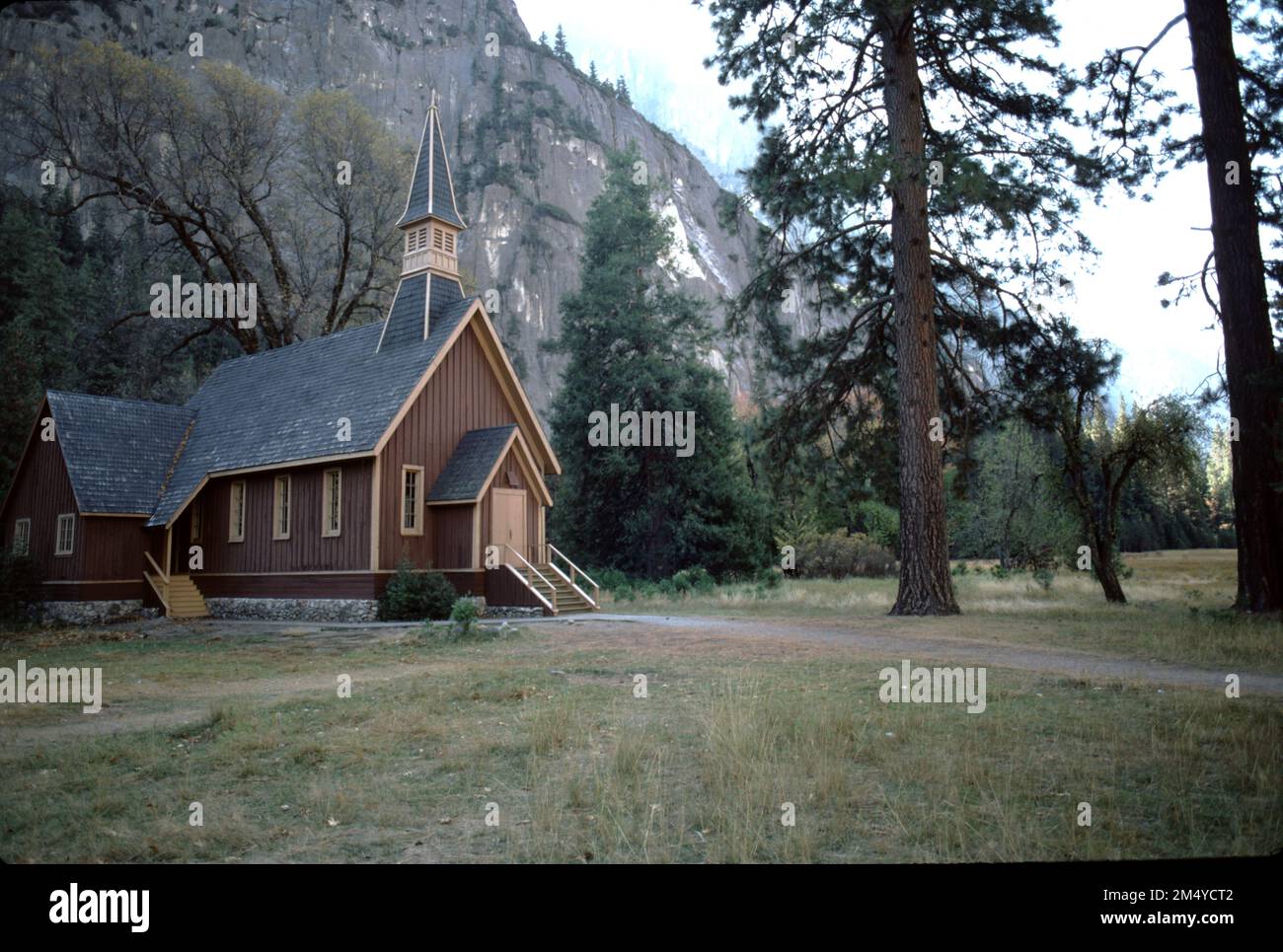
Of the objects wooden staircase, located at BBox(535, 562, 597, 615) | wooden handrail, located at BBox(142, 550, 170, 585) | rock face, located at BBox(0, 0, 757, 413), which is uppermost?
rock face, located at BBox(0, 0, 757, 413)

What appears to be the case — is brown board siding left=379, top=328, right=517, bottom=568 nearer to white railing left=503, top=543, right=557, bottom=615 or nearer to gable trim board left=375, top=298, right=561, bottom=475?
gable trim board left=375, top=298, right=561, bottom=475

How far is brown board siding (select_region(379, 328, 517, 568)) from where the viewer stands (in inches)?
836

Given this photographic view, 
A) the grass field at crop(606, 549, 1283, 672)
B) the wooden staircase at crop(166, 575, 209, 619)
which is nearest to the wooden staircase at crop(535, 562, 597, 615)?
the grass field at crop(606, 549, 1283, 672)

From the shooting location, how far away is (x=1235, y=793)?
5.03 metres

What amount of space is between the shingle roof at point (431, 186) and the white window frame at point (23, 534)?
14637 millimetres

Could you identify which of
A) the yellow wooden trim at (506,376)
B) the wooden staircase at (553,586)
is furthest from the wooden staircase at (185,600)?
the yellow wooden trim at (506,376)

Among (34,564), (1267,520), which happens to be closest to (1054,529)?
(1267,520)

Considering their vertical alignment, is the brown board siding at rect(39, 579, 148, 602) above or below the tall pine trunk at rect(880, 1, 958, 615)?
below

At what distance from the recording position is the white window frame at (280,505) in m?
23.2

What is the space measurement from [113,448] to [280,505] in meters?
6.36

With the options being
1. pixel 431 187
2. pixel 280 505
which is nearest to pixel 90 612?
pixel 280 505

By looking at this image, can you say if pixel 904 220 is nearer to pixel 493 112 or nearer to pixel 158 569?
pixel 158 569

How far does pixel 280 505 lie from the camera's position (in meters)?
23.3

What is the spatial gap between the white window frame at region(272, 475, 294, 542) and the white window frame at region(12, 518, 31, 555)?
8218 millimetres
